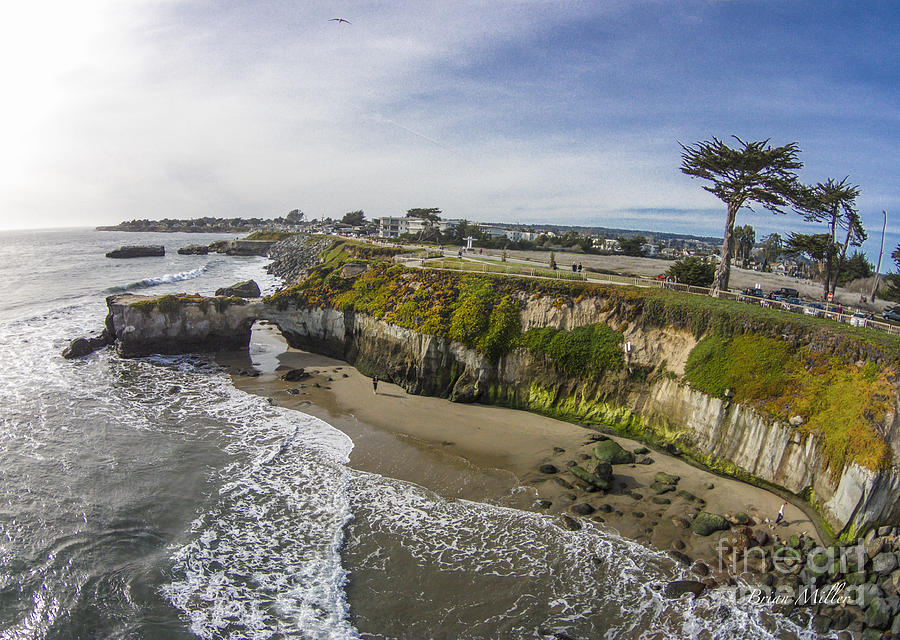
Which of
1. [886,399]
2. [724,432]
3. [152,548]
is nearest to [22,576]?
[152,548]

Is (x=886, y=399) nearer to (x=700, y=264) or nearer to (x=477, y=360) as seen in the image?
(x=477, y=360)

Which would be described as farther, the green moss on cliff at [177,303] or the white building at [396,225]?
the white building at [396,225]

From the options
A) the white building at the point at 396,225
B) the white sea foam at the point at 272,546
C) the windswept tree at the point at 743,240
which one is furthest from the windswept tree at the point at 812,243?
the white building at the point at 396,225

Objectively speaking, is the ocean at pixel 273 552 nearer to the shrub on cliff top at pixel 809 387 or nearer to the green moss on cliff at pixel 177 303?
the shrub on cliff top at pixel 809 387

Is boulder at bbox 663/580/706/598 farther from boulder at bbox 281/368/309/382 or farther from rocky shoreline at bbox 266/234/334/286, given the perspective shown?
rocky shoreline at bbox 266/234/334/286
